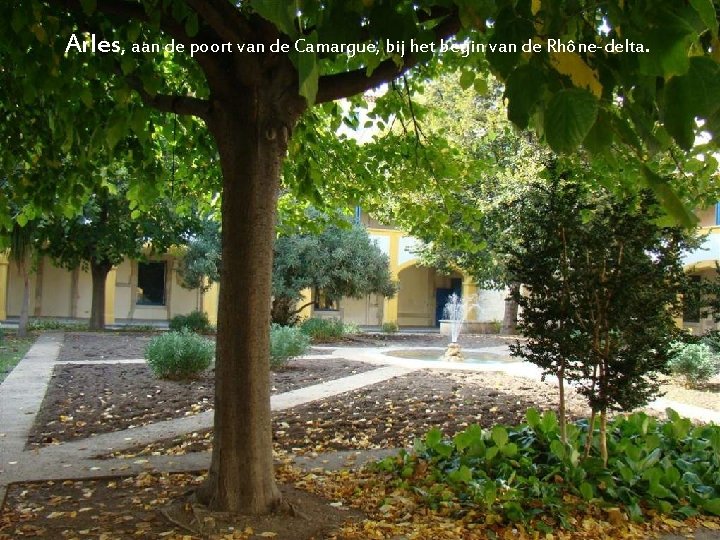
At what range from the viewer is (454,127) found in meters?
20.8

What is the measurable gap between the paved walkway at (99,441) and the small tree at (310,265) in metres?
8.88

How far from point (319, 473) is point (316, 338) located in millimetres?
14733

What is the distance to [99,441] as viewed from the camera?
6.47 meters

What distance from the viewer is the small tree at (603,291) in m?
4.84

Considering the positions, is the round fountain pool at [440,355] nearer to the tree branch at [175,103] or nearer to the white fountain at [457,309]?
the white fountain at [457,309]

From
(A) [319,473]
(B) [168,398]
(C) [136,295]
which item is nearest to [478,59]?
(A) [319,473]

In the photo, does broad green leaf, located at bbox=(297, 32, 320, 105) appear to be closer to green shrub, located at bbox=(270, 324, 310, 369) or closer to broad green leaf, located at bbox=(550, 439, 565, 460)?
broad green leaf, located at bbox=(550, 439, 565, 460)

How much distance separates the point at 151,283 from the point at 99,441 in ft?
77.1

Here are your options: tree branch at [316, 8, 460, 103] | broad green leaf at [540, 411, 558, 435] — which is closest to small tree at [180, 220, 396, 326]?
broad green leaf at [540, 411, 558, 435]

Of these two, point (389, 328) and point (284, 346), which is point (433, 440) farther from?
point (389, 328)

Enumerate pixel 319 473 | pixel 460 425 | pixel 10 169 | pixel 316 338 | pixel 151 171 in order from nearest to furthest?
pixel 319 473 → pixel 10 169 → pixel 151 171 → pixel 460 425 → pixel 316 338

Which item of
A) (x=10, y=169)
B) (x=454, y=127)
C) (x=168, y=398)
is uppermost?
(x=454, y=127)

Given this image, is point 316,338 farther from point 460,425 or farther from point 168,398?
point 460,425

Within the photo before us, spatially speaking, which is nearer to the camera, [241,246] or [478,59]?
[241,246]
